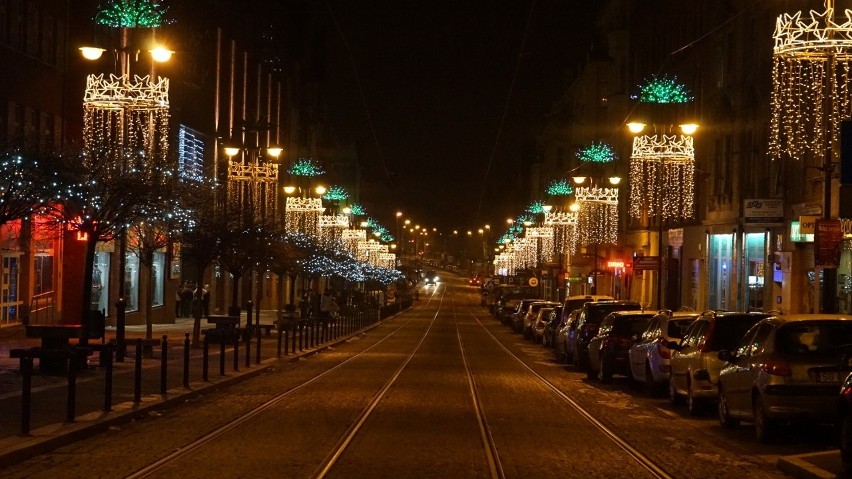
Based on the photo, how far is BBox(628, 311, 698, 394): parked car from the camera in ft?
75.5

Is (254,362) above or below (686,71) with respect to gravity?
below

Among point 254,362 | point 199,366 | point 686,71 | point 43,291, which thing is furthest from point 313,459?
point 686,71

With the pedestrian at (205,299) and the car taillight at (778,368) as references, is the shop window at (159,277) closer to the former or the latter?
the pedestrian at (205,299)

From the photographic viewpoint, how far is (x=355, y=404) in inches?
814

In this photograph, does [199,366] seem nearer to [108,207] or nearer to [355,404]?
[108,207]

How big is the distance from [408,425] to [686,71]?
1539 inches

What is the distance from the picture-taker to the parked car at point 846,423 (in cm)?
1232

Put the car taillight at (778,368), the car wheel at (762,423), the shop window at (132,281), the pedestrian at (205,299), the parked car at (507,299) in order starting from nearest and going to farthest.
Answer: the car taillight at (778,368) → the car wheel at (762,423) → the shop window at (132,281) → the pedestrian at (205,299) → the parked car at (507,299)

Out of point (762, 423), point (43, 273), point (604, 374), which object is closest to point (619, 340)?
point (604, 374)

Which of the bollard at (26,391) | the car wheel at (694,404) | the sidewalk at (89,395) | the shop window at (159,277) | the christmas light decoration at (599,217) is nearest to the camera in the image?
the bollard at (26,391)

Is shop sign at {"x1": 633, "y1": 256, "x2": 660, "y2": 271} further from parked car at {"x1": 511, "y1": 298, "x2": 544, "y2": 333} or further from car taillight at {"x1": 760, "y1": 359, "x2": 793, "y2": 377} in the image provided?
car taillight at {"x1": 760, "y1": 359, "x2": 793, "y2": 377}

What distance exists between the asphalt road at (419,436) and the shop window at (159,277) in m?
29.6

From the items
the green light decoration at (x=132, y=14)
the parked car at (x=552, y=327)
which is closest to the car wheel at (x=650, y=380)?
the green light decoration at (x=132, y=14)

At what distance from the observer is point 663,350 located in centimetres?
2278
